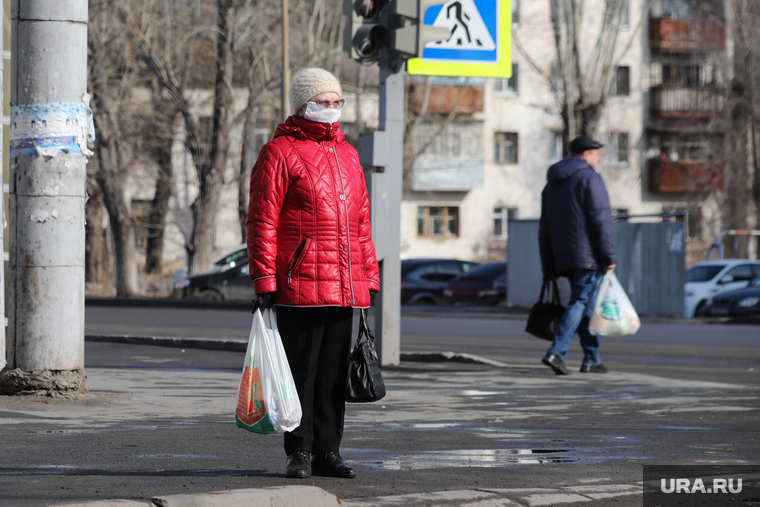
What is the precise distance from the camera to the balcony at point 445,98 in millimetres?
36403

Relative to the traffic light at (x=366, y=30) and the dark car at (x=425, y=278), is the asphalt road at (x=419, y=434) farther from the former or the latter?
the dark car at (x=425, y=278)

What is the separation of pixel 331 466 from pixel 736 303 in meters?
17.4

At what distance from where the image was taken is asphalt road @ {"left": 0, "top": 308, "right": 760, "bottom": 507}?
4.40 metres

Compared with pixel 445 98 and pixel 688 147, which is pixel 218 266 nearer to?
pixel 445 98

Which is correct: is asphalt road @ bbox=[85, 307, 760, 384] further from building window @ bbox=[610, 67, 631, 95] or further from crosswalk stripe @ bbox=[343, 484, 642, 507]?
building window @ bbox=[610, 67, 631, 95]

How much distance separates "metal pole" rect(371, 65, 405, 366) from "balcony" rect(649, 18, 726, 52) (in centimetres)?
3546

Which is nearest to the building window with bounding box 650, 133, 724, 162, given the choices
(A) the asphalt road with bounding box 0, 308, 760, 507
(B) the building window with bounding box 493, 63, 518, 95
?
(B) the building window with bounding box 493, 63, 518, 95

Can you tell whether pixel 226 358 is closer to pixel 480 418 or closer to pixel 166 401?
pixel 166 401

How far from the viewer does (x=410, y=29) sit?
8.91m

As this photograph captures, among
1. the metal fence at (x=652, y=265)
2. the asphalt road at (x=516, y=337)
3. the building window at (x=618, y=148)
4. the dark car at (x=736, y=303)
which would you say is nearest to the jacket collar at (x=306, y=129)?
the asphalt road at (x=516, y=337)

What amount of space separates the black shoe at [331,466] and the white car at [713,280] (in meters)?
18.5

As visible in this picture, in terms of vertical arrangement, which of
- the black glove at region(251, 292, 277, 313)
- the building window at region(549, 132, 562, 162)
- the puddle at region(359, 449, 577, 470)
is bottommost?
the puddle at region(359, 449, 577, 470)

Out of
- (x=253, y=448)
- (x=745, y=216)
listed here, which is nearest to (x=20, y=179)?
(x=253, y=448)

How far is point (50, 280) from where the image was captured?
6.68 m
